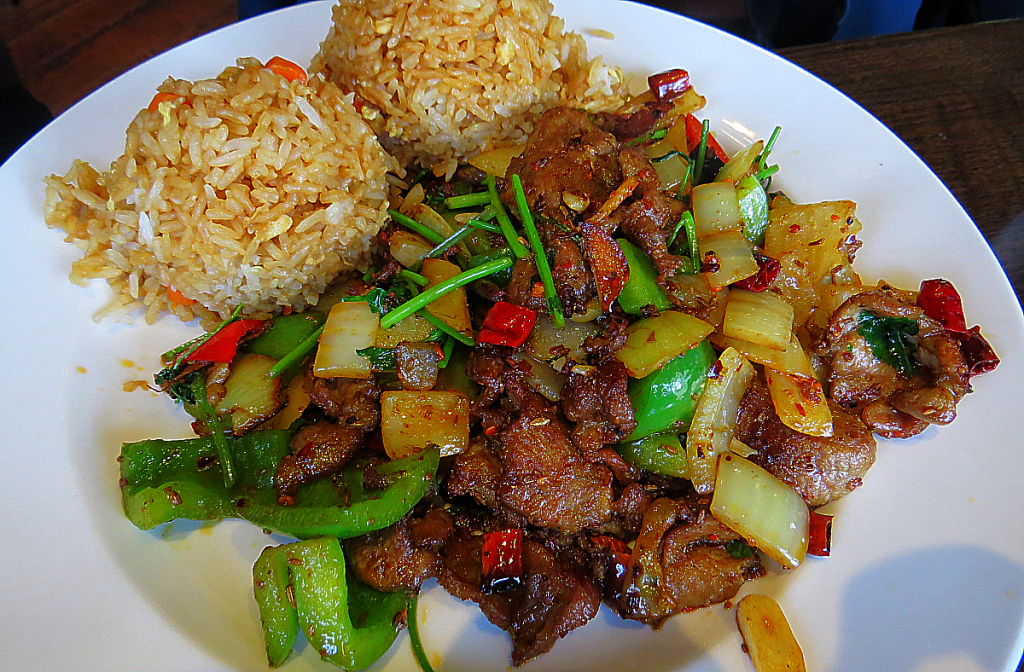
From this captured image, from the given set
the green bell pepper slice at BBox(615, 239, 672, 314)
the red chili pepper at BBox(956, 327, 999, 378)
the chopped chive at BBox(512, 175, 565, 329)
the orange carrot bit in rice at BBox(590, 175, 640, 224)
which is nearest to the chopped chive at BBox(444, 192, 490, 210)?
the chopped chive at BBox(512, 175, 565, 329)

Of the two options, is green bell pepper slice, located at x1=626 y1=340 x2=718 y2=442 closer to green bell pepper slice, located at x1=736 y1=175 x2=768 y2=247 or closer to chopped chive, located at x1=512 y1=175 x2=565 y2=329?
chopped chive, located at x1=512 y1=175 x2=565 y2=329

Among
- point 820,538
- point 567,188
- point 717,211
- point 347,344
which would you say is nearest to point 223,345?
point 347,344

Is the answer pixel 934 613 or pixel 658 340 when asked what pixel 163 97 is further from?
pixel 934 613

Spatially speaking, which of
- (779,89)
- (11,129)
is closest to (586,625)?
(779,89)

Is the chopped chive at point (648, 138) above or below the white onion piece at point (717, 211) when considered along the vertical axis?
above

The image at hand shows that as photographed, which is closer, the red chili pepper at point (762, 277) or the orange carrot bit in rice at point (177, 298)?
the red chili pepper at point (762, 277)

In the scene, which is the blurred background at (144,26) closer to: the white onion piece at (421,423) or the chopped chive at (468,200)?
the chopped chive at (468,200)

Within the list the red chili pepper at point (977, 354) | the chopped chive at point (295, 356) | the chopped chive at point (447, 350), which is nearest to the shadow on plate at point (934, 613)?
the red chili pepper at point (977, 354)
